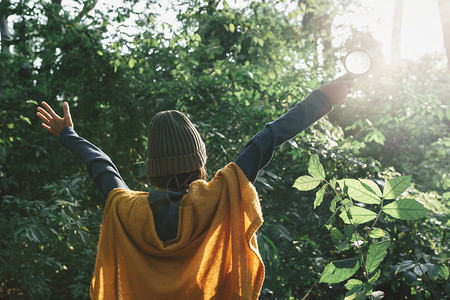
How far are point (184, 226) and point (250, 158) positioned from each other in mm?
340

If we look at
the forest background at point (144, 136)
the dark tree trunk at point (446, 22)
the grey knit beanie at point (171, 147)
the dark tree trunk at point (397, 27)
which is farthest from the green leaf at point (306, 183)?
the dark tree trunk at point (397, 27)

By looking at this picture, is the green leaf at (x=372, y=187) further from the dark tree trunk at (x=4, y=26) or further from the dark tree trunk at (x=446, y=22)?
the dark tree trunk at (x=4, y=26)

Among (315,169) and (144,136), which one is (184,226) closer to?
(315,169)

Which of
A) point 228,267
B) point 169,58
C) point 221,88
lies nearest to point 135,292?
point 228,267

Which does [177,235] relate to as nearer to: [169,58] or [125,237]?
[125,237]

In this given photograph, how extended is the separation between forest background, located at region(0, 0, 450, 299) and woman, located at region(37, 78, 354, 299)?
95cm

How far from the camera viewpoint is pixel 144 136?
447 centimetres

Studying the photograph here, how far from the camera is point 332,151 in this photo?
11.9 ft

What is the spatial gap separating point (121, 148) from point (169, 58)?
1154 mm

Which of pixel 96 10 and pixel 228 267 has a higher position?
pixel 96 10

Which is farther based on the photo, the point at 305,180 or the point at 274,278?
the point at 274,278

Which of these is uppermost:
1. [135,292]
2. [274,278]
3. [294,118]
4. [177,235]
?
[294,118]

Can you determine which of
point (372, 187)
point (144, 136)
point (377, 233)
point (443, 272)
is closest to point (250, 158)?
point (372, 187)

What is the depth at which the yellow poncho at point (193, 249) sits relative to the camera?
4.49 ft
